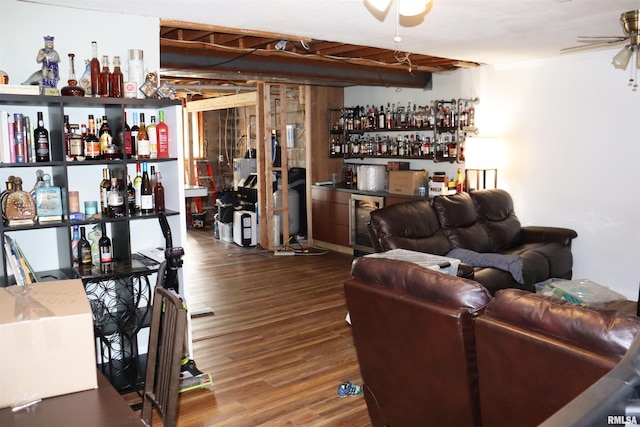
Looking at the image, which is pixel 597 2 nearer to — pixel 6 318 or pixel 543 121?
pixel 543 121

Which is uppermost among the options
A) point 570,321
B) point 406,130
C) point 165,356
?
point 406,130

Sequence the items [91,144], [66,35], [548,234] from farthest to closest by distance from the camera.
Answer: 1. [548,234]
2. [66,35]
3. [91,144]

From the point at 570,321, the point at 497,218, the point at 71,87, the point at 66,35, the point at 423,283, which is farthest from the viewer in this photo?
the point at 497,218

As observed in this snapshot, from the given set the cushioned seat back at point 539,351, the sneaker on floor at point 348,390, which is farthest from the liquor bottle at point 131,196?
the cushioned seat back at point 539,351

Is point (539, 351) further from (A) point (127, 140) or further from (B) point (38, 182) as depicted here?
(B) point (38, 182)

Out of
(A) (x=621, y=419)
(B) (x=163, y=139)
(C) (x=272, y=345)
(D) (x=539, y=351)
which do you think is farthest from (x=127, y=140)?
(A) (x=621, y=419)

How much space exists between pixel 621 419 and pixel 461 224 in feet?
16.2

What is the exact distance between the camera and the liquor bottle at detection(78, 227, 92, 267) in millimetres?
3393

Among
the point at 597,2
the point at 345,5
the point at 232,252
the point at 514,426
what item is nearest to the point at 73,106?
the point at 345,5

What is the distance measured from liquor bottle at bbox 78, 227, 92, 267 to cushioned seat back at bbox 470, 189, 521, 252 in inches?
150

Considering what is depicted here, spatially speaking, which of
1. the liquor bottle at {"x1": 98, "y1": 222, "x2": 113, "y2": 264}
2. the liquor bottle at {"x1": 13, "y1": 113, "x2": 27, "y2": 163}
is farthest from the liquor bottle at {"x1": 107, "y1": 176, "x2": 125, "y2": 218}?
the liquor bottle at {"x1": 13, "y1": 113, "x2": 27, "y2": 163}

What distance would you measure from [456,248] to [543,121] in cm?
192

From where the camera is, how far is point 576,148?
5.70m

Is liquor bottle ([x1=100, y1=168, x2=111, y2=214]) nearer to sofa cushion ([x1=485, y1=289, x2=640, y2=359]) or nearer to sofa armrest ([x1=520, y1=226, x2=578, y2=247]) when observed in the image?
sofa cushion ([x1=485, y1=289, x2=640, y2=359])
